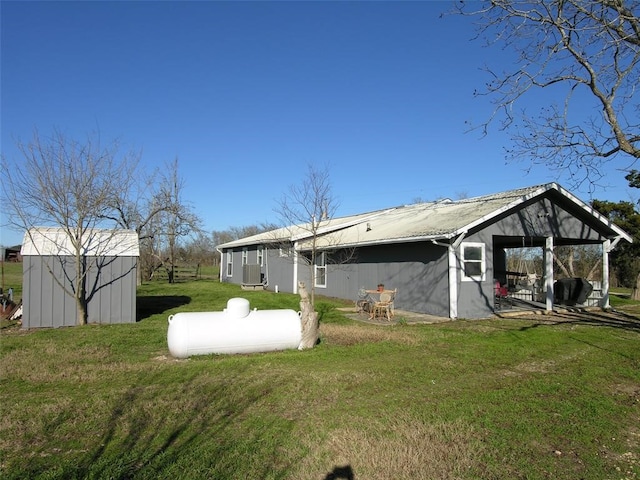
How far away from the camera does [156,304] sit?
17.5 m

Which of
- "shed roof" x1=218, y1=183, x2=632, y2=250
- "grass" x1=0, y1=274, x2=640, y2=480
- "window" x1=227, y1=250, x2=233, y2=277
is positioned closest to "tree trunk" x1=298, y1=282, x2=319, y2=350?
"grass" x1=0, y1=274, x2=640, y2=480

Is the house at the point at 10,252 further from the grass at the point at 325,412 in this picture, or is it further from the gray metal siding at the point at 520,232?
the gray metal siding at the point at 520,232

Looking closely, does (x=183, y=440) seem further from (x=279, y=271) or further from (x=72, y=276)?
(x=279, y=271)

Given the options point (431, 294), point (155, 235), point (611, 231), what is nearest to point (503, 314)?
point (431, 294)

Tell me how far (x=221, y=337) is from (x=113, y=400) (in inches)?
105

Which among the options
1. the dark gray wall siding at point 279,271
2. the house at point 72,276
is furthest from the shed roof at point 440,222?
the house at point 72,276

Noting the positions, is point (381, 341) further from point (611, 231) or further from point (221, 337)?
point (611, 231)

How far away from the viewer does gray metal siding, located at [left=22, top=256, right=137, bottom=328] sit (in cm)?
1181

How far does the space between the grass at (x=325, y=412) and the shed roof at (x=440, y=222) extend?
511cm

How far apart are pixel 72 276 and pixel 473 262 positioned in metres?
11.1

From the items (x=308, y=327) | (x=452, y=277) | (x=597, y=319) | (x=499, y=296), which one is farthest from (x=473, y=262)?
(x=308, y=327)

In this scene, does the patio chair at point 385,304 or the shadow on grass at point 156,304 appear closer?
the patio chair at point 385,304

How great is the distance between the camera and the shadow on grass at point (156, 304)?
14843 millimetres

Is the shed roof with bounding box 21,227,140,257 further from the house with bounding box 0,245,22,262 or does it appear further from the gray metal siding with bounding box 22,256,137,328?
the house with bounding box 0,245,22,262
